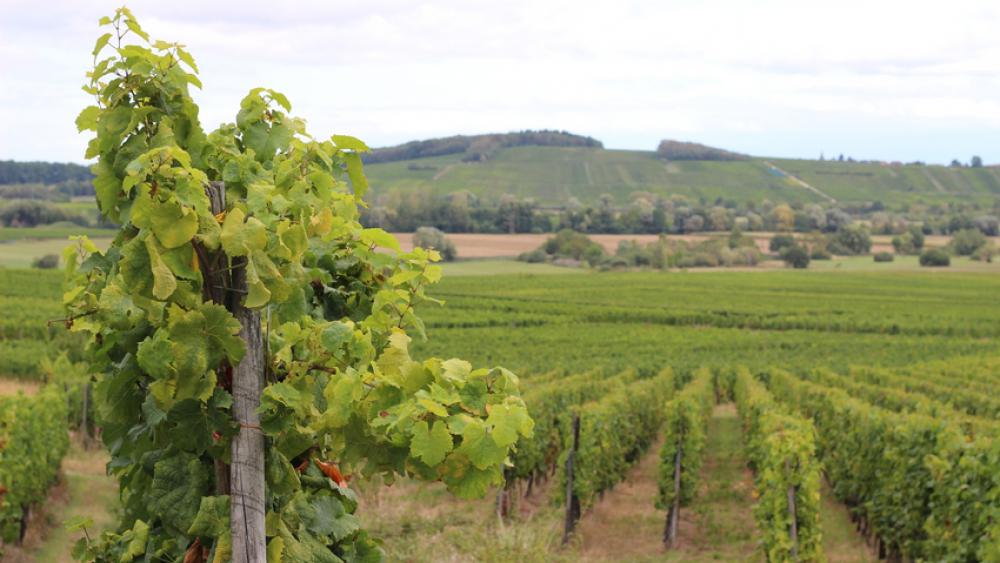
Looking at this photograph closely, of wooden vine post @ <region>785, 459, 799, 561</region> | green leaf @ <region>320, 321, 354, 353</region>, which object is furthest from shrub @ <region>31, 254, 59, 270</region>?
green leaf @ <region>320, 321, 354, 353</region>

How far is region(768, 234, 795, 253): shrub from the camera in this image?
3631 inches

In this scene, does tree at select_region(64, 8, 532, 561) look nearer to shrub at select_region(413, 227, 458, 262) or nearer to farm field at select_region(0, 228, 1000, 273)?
farm field at select_region(0, 228, 1000, 273)

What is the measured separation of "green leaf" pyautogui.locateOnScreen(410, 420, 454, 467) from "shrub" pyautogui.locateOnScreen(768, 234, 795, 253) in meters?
94.1

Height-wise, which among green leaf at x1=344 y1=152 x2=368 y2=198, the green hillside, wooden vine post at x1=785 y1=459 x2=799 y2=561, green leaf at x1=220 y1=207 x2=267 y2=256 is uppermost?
the green hillside

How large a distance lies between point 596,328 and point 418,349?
14323mm

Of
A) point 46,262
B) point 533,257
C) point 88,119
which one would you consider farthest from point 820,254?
point 88,119

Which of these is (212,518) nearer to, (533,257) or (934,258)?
(533,257)

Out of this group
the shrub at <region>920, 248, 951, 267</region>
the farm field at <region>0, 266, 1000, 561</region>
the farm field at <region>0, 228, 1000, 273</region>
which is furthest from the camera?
the shrub at <region>920, 248, 951, 267</region>

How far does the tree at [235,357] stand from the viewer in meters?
2.19

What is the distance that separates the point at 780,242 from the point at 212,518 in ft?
316

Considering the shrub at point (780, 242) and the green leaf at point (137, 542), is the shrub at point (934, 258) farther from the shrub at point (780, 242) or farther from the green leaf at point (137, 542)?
the green leaf at point (137, 542)

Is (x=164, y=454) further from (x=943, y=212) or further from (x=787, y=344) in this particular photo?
(x=943, y=212)

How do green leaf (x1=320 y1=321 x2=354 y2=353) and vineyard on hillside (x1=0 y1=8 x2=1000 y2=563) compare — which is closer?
vineyard on hillside (x1=0 y1=8 x2=1000 y2=563)

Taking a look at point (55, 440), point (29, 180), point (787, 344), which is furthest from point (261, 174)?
point (29, 180)
